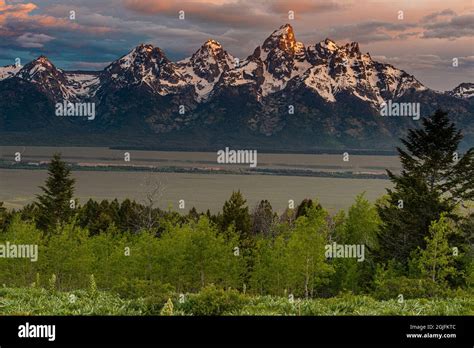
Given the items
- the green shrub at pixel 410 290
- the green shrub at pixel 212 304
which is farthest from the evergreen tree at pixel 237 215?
the green shrub at pixel 212 304

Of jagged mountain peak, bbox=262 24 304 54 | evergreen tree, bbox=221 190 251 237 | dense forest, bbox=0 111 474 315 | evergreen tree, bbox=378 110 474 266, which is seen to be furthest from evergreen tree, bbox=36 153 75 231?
jagged mountain peak, bbox=262 24 304 54

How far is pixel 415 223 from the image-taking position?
5106 centimetres

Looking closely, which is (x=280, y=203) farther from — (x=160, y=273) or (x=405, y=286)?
(x=405, y=286)

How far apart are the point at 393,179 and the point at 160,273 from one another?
2519 cm

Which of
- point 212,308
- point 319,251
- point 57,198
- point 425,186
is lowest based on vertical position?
point 319,251

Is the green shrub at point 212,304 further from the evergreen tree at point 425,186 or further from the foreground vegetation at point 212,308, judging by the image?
the evergreen tree at point 425,186

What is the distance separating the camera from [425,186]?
5162 cm

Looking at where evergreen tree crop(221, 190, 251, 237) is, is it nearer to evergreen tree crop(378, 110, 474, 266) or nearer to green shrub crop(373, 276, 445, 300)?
evergreen tree crop(378, 110, 474, 266)

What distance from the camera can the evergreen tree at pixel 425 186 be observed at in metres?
50.8

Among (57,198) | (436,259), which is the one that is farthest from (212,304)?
(57,198)

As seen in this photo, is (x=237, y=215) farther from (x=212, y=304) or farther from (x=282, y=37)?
(x=212, y=304)

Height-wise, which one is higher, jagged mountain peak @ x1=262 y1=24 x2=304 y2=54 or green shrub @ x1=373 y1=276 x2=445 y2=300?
jagged mountain peak @ x1=262 y1=24 x2=304 y2=54

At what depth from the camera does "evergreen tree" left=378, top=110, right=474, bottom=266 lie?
5081 centimetres
